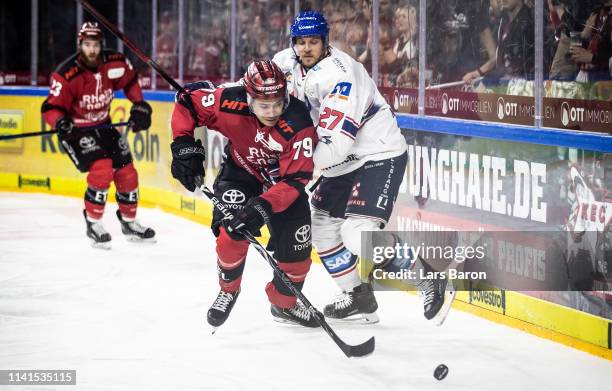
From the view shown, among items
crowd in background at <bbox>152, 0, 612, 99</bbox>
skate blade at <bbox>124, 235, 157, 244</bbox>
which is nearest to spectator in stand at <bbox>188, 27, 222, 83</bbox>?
crowd in background at <bbox>152, 0, 612, 99</bbox>

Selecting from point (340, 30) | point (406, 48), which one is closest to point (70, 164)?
point (340, 30)

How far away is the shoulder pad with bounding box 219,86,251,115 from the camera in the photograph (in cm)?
420

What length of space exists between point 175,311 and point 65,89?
2280 millimetres

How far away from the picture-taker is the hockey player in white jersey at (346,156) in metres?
4.27

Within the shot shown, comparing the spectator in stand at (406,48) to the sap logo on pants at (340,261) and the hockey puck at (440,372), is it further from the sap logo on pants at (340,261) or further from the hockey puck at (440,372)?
the hockey puck at (440,372)

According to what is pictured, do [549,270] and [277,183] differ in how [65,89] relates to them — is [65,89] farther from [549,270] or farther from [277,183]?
[549,270]

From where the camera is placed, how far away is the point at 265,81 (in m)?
3.99

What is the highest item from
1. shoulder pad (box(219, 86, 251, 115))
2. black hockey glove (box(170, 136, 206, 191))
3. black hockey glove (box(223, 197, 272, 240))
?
shoulder pad (box(219, 86, 251, 115))

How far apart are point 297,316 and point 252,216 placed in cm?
75

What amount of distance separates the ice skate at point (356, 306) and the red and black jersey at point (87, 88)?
8.53 ft

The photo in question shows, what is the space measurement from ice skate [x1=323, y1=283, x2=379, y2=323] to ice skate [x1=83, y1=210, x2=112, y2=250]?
2.25m

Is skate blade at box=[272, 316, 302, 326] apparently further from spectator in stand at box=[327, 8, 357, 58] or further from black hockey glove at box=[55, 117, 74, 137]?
black hockey glove at box=[55, 117, 74, 137]

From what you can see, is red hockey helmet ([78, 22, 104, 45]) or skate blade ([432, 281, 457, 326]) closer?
skate blade ([432, 281, 457, 326])

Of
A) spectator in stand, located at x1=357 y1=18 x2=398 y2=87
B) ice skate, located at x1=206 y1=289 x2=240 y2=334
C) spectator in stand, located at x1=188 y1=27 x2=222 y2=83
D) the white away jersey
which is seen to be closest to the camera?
the white away jersey
